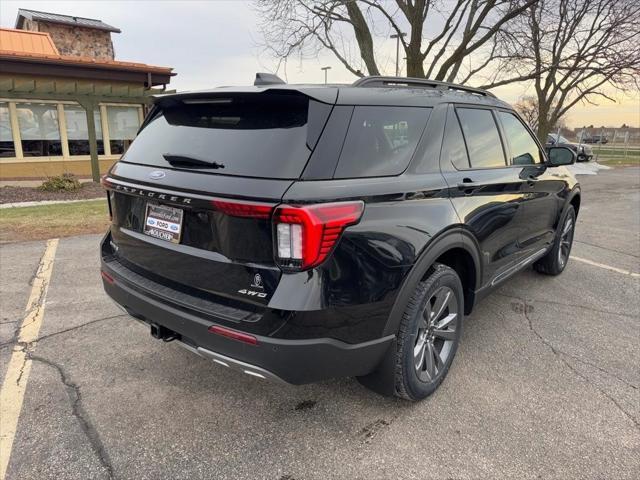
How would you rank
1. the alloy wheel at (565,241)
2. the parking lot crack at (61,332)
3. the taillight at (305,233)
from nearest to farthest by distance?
the taillight at (305,233) → the parking lot crack at (61,332) → the alloy wheel at (565,241)

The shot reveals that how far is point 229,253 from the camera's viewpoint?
2.13 metres

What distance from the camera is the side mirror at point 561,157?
14.1 ft

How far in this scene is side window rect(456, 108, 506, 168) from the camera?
3139 mm

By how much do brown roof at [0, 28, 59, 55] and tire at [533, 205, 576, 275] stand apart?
17.4 meters

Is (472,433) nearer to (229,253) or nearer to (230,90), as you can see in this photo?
(229,253)

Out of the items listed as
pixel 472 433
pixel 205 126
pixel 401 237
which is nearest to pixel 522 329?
pixel 472 433

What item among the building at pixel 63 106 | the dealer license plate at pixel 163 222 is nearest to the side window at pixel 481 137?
the dealer license plate at pixel 163 222

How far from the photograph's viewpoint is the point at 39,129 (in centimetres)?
1422

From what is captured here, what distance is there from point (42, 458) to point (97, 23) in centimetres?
2668

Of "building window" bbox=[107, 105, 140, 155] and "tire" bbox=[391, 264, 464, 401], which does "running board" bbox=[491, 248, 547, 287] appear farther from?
"building window" bbox=[107, 105, 140, 155]

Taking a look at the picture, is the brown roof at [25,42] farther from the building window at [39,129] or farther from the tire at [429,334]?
the tire at [429,334]


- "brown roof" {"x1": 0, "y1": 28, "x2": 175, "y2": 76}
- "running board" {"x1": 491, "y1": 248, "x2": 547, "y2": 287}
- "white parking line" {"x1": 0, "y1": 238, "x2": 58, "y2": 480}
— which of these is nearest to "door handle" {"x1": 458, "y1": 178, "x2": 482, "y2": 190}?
"running board" {"x1": 491, "y1": 248, "x2": 547, "y2": 287}

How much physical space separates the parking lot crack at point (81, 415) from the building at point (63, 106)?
11447 millimetres

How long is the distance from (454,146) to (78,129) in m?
15.1
